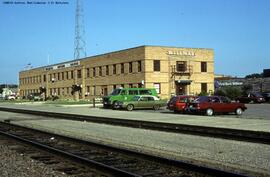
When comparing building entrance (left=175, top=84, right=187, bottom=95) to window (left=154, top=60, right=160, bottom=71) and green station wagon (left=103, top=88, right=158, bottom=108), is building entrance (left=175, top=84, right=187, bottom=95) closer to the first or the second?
window (left=154, top=60, right=160, bottom=71)

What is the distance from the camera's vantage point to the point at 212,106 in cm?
3309

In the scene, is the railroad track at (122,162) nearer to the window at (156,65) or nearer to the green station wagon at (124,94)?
the green station wagon at (124,94)

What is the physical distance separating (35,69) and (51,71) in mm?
13102

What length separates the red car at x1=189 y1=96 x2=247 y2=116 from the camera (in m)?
32.9

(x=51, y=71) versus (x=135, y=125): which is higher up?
(x=51, y=71)

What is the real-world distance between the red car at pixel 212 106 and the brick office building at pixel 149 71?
94.0 ft

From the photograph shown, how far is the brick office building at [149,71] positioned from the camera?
2482 inches

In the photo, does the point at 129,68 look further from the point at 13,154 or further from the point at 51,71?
the point at 13,154

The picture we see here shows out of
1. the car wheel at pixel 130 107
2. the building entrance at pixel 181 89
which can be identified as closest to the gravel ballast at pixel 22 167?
the car wheel at pixel 130 107

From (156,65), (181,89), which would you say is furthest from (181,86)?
(156,65)

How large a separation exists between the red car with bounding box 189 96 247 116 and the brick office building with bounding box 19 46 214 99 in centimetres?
2864

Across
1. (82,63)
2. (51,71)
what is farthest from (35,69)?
(82,63)

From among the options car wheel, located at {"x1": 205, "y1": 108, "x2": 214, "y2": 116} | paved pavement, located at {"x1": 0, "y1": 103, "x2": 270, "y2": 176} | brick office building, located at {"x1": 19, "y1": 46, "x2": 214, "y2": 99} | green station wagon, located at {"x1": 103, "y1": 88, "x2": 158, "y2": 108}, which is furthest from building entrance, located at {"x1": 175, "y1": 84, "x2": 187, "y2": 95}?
paved pavement, located at {"x1": 0, "y1": 103, "x2": 270, "y2": 176}

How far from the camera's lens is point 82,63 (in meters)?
81.4
